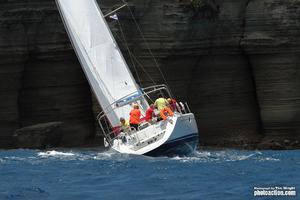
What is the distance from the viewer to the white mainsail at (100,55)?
26875mm

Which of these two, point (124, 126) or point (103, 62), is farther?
point (103, 62)

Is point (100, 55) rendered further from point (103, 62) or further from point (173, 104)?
point (173, 104)

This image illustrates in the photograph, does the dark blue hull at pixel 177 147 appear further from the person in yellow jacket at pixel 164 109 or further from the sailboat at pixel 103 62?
the sailboat at pixel 103 62

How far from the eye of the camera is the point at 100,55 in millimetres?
26969

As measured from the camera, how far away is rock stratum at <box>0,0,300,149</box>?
34.1 meters

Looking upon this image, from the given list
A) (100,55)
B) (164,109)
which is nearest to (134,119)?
(164,109)

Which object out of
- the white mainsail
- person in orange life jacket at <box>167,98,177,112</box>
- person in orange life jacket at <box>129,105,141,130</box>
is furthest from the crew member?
the white mainsail

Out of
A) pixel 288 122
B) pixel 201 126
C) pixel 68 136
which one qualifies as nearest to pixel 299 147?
pixel 288 122

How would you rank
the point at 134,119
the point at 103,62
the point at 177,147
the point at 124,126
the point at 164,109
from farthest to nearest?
the point at 103,62, the point at 124,126, the point at 134,119, the point at 164,109, the point at 177,147

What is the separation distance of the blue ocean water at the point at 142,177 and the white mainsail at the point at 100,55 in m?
3.69

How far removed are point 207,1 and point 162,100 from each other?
11.3m

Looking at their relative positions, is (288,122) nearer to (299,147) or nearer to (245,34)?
(299,147)

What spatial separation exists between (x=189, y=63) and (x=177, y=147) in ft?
38.5

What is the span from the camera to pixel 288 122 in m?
33.8
